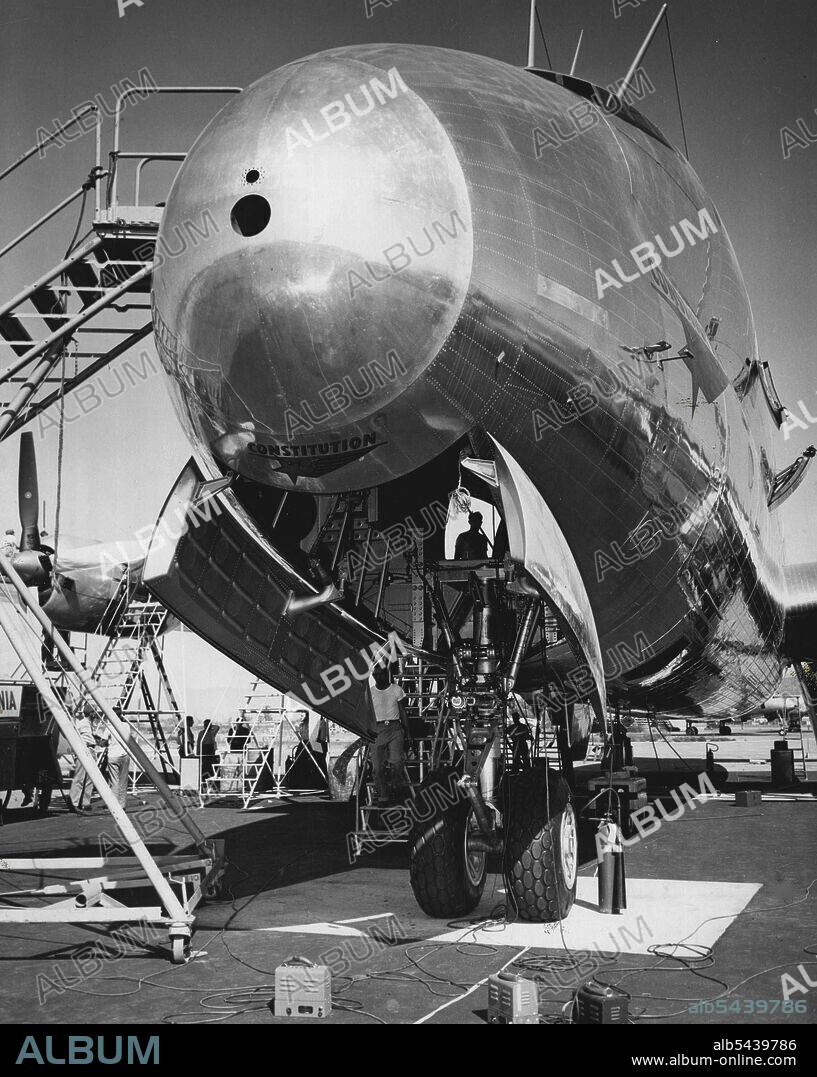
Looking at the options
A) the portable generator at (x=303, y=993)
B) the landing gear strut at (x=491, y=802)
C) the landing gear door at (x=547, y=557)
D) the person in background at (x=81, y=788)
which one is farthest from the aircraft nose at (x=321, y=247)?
the person in background at (x=81, y=788)

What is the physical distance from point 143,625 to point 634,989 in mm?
15493

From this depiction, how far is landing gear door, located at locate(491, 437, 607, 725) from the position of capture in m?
6.04

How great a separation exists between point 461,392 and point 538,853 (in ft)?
11.7

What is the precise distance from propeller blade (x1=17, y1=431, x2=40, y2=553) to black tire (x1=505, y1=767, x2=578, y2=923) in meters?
10.1

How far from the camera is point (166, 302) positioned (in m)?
5.82

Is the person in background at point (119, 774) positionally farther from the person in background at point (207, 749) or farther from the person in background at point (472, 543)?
the person in background at point (472, 543)

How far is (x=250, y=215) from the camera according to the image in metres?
5.34

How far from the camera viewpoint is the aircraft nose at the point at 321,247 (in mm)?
5309

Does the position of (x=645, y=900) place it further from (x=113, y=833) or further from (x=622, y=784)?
(x=113, y=833)

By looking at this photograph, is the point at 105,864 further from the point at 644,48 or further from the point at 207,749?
the point at 207,749

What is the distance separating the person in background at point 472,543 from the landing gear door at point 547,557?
1.05 metres

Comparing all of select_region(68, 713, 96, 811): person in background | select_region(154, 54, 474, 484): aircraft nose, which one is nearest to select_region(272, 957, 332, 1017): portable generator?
select_region(154, 54, 474, 484): aircraft nose

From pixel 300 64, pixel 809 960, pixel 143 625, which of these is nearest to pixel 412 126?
pixel 300 64

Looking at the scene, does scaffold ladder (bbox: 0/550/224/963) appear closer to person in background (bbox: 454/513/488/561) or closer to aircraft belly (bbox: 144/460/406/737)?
aircraft belly (bbox: 144/460/406/737)
